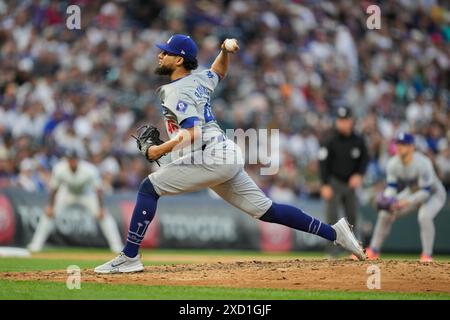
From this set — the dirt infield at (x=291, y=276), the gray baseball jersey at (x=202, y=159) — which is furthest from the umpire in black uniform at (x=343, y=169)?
the gray baseball jersey at (x=202, y=159)

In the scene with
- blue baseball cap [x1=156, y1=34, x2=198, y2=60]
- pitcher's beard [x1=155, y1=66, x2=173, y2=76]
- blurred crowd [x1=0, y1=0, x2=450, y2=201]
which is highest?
blurred crowd [x1=0, y1=0, x2=450, y2=201]

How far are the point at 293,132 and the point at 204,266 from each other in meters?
11.1

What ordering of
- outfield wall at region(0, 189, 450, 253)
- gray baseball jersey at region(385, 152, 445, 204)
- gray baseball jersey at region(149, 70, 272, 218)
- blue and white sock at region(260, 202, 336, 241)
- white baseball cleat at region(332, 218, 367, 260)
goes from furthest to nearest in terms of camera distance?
outfield wall at region(0, 189, 450, 253) < gray baseball jersey at region(385, 152, 445, 204) < white baseball cleat at region(332, 218, 367, 260) < blue and white sock at region(260, 202, 336, 241) < gray baseball jersey at region(149, 70, 272, 218)

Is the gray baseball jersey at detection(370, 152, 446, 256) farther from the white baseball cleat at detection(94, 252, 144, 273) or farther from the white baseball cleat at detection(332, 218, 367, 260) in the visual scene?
the white baseball cleat at detection(94, 252, 144, 273)

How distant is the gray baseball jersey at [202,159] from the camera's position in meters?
8.80

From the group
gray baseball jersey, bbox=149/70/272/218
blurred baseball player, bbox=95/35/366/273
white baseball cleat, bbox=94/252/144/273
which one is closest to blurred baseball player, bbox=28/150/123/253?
white baseball cleat, bbox=94/252/144/273

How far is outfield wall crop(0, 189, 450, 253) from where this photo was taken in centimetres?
1789

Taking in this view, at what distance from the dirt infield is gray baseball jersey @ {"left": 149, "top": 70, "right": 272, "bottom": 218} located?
77 centimetres

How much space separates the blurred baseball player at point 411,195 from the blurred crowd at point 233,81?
17.1ft

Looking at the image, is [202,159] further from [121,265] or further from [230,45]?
[121,265]

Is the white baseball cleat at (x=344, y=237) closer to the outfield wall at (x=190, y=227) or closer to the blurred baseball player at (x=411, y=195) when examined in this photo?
the blurred baseball player at (x=411, y=195)

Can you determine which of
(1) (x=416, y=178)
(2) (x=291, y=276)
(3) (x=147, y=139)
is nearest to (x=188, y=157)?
(3) (x=147, y=139)

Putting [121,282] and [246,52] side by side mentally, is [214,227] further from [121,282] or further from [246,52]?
[121,282]

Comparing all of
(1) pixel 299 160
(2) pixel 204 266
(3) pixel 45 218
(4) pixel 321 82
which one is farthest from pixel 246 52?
(2) pixel 204 266
